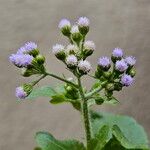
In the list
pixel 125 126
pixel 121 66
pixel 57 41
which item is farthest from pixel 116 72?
pixel 57 41

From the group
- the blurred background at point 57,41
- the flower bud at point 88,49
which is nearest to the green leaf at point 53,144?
the flower bud at point 88,49

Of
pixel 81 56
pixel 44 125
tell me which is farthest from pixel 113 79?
pixel 44 125

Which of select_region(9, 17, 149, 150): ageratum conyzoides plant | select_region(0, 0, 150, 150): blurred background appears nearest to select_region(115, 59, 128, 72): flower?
select_region(9, 17, 149, 150): ageratum conyzoides plant

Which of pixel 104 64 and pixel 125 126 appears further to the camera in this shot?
pixel 125 126

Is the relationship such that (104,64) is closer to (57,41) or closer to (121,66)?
(121,66)

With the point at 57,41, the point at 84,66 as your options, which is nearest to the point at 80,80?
the point at 84,66

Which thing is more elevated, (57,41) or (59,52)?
(57,41)

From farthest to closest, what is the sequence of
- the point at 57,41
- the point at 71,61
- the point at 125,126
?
the point at 57,41 < the point at 125,126 < the point at 71,61

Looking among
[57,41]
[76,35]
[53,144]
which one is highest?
[57,41]

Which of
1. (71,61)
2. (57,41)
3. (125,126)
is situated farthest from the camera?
(57,41)

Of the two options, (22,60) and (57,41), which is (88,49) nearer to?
(22,60)
